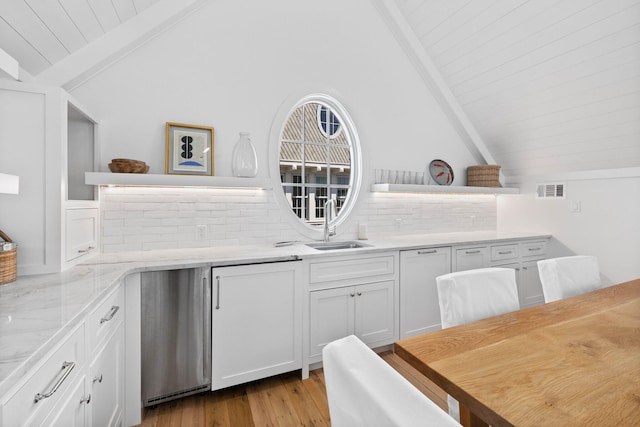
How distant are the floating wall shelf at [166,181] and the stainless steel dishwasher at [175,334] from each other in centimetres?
64

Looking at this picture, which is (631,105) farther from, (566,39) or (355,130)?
(355,130)

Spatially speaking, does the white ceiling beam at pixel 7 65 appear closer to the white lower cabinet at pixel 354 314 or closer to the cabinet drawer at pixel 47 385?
the cabinet drawer at pixel 47 385

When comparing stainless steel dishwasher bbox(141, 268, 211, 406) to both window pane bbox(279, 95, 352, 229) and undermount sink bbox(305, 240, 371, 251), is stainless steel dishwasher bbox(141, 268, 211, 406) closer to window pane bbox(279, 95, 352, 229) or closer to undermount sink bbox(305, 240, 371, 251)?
undermount sink bbox(305, 240, 371, 251)

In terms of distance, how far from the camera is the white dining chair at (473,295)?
1.47 metres

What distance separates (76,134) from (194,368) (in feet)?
5.83

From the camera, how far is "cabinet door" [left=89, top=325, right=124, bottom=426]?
4.36 feet

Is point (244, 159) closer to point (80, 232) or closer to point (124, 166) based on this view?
point (124, 166)

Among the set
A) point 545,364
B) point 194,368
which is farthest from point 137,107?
point 545,364

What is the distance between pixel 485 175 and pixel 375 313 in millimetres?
2241

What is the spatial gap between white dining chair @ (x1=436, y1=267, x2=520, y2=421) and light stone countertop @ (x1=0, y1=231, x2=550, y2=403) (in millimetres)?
1000

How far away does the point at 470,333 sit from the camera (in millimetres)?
1228

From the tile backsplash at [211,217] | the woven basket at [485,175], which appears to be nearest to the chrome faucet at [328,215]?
the tile backsplash at [211,217]

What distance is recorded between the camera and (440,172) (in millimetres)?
3643

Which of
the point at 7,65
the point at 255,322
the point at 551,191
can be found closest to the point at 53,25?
the point at 7,65
